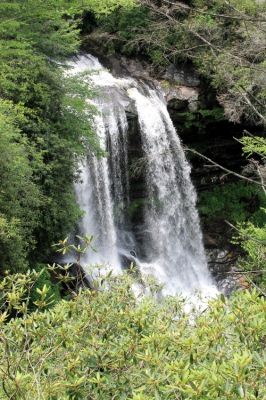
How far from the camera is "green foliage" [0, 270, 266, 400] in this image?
6.82ft

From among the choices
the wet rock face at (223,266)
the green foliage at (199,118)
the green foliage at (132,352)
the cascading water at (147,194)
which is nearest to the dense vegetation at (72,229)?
the green foliage at (132,352)

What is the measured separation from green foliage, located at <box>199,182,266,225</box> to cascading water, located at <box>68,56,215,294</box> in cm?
131

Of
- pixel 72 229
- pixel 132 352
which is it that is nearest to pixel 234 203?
pixel 72 229

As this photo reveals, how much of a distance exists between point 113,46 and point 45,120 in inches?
331

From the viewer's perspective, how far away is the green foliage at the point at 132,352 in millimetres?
2080

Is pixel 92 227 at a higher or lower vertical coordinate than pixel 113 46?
lower

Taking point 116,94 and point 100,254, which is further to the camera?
point 116,94

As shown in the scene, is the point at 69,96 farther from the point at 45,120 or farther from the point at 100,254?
the point at 100,254

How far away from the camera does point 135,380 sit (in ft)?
7.97

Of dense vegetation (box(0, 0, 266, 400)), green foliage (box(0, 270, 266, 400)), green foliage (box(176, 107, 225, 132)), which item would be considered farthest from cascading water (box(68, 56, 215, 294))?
green foliage (box(0, 270, 266, 400))

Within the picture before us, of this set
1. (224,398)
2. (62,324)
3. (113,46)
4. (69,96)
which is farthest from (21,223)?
(113,46)

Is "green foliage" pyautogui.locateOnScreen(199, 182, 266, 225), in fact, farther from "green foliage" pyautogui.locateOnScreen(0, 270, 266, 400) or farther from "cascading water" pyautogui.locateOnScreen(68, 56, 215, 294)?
"green foliage" pyautogui.locateOnScreen(0, 270, 266, 400)

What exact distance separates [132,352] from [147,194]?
1307cm

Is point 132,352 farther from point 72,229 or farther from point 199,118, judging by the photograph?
point 199,118
